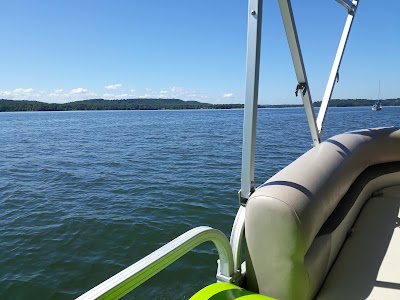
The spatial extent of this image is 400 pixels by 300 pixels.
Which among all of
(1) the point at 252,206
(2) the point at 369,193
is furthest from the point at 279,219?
(2) the point at 369,193

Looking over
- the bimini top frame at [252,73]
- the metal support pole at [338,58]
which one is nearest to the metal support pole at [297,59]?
the bimini top frame at [252,73]

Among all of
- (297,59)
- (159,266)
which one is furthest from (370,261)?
(159,266)

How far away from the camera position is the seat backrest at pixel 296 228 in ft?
5.15

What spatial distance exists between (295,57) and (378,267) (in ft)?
5.14

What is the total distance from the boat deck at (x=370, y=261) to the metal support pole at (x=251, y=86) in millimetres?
914

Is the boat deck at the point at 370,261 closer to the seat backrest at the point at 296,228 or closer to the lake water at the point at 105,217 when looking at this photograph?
the seat backrest at the point at 296,228

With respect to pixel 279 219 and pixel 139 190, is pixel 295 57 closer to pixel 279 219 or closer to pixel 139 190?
pixel 279 219

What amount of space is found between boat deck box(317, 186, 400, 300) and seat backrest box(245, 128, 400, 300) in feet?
0.30

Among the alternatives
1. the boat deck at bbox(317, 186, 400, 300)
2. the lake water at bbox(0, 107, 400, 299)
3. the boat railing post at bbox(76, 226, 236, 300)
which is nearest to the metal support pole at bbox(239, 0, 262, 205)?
the boat railing post at bbox(76, 226, 236, 300)

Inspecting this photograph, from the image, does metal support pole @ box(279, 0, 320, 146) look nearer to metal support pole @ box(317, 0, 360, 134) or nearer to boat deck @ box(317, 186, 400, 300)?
metal support pole @ box(317, 0, 360, 134)

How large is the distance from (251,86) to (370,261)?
1.57 m

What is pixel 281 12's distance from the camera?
2.01 m

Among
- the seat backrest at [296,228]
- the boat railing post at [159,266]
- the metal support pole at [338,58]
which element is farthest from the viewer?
the metal support pole at [338,58]

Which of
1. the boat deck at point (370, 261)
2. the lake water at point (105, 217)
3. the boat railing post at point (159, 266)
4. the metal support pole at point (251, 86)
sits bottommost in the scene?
the lake water at point (105, 217)
